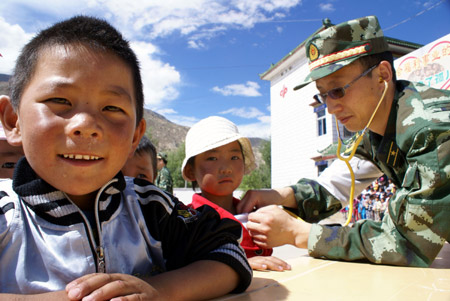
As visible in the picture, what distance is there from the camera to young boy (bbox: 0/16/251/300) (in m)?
0.82

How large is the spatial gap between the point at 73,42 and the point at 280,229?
1326 millimetres

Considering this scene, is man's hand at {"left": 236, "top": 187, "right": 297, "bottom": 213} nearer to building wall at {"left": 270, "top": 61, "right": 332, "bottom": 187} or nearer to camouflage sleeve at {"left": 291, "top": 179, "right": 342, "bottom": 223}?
camouflage sleeve at {"left": 291, "top": 179, "right": 342, "bottom": 223}

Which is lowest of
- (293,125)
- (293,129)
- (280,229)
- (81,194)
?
(280,229)

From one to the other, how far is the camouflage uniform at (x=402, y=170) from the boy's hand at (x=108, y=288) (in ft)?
3.67

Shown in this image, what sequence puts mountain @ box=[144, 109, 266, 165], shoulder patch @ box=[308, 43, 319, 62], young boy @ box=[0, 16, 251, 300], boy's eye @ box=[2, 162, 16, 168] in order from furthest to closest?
mountain @ box=[144, 109, 266, 165] → shoulder patch @ box=[308, 43, 319, 62] → boy's eye @ box=[2, 162, 16, 168] → young boy @ box=[0, 16, 251, 300]

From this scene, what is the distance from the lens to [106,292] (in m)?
0.72

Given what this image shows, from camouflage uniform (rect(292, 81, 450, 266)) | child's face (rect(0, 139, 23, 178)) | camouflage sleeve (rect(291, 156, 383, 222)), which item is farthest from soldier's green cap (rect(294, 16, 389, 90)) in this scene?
child's face (rect(0, 139, 23, 178))

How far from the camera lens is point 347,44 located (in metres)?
1.96

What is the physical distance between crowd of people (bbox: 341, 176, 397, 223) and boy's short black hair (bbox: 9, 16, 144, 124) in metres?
9.20

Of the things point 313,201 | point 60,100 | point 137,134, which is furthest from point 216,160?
point 60,100

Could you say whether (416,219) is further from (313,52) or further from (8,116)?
(8,116)

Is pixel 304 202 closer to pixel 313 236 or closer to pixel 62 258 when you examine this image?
pixel 313 236

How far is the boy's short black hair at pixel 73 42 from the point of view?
95 centimetres

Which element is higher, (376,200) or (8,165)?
(8,165)
